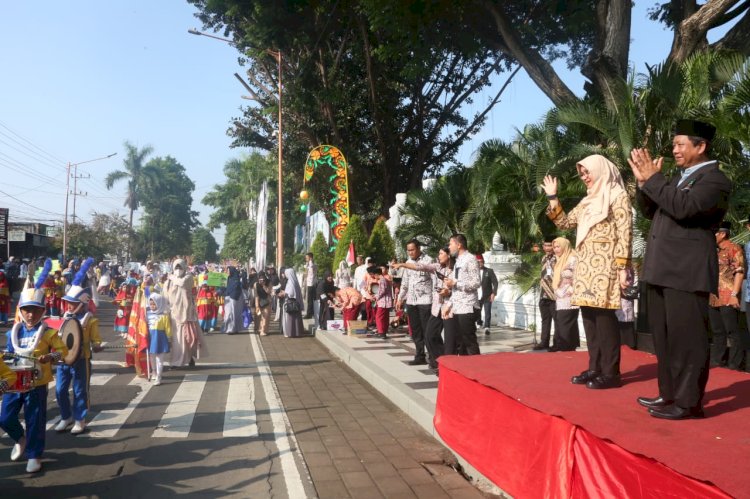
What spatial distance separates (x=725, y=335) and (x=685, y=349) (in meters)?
5.19

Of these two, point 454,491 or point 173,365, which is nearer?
point 454,491

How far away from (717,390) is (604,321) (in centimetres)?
84

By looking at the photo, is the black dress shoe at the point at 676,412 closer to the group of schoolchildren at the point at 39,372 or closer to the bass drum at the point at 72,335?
the group of schoolchildren at the point at 39,372

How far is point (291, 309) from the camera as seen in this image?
16969 millimetres

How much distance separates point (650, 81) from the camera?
1099 cm

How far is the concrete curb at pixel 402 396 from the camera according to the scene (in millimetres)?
5381

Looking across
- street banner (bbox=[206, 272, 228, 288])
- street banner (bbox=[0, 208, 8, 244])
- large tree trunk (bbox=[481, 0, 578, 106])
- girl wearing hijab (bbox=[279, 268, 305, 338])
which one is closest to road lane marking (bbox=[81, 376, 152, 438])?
girl wearing hijab (bbox=[279, 268, 305, 338])

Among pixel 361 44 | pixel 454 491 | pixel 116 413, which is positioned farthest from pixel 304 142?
pixel 454 491

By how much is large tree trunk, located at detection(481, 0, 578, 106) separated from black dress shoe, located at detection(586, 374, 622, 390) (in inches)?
376

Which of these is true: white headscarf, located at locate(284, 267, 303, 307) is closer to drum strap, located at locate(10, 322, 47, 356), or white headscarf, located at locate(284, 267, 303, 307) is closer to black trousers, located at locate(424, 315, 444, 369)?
black trousers, located at locate(424, 315, 444, 369)

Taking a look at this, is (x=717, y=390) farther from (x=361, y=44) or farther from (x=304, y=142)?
(x=304, y=142)

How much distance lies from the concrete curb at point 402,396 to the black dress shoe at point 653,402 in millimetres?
1472

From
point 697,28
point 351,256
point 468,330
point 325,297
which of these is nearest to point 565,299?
point 468,330

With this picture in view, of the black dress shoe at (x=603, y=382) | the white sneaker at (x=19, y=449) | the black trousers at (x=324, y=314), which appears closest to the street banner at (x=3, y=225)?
the black trousers at (x=324, y=314)
